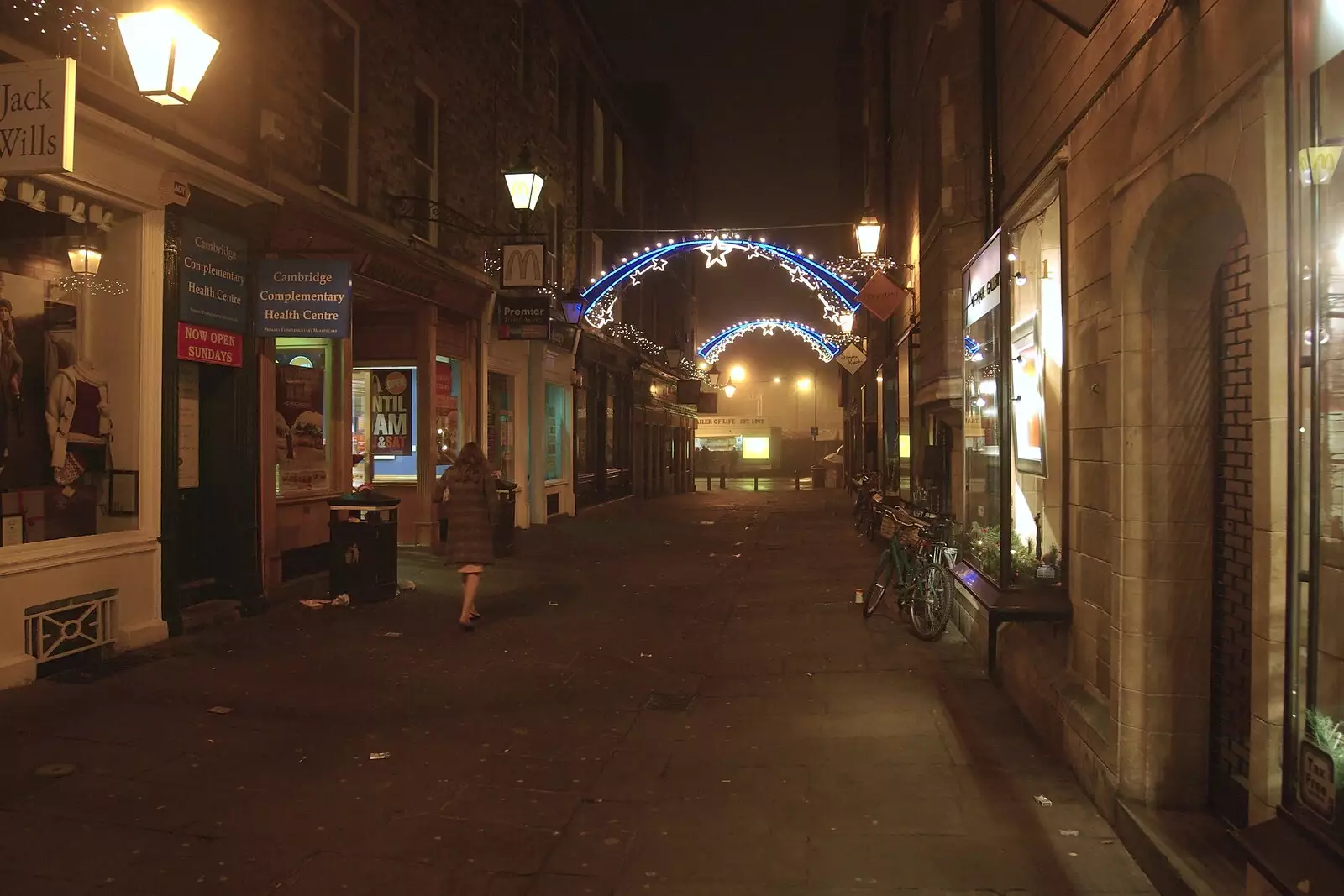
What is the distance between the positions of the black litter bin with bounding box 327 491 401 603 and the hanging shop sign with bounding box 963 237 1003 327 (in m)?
6.35

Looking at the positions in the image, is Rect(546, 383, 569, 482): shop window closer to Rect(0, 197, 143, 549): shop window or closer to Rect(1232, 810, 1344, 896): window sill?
Rect(0, 197, 143, 549): shop window

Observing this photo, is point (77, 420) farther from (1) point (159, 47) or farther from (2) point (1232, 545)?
(2) point (1232, 545)

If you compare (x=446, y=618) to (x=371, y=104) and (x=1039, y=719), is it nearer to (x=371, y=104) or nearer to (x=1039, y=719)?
(x=1039, y=719)

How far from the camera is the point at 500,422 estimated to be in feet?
56.1

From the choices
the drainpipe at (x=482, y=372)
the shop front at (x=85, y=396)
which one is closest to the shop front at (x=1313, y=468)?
the shop front at (x=85, y=396)

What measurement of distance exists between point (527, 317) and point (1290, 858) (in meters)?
13.2

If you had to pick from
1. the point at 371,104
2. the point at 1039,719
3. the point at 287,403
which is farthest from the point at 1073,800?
the point at 371,104

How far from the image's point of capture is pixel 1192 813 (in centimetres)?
431

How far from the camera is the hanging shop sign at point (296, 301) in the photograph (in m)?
9.25

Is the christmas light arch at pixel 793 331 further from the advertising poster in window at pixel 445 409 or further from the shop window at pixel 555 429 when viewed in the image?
the advertising poster in window at pixel 445 409

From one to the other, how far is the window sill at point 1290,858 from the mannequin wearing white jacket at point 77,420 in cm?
797

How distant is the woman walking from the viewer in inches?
357

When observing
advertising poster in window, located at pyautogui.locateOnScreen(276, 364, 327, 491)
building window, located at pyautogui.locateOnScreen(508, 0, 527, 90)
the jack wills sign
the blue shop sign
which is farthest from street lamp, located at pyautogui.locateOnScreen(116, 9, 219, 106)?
building window, located at pyautogui.locateOnScreen(508, 0, 527, 90)

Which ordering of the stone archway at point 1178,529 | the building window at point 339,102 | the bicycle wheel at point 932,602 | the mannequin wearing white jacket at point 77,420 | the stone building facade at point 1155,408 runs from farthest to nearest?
the building window at point 339,102 → the bicycle wheel at point 932,602 → the mannequin wearing white jacket at point 77,420 → the stone archway at point 1178,529 → the stone building facade at point 1155,408
